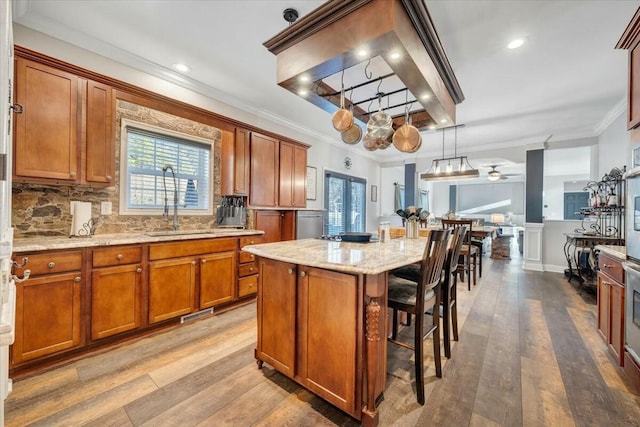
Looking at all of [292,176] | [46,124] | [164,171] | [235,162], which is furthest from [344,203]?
[46,124]

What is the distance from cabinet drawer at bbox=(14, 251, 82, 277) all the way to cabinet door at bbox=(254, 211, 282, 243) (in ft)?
6.68

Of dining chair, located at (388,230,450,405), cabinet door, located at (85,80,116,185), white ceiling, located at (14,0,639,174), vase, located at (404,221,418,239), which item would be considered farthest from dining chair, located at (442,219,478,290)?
cabinet door, located at (85,80,116,185)

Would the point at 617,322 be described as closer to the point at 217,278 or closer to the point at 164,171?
the point at 217,278

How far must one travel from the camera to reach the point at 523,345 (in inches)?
93.5

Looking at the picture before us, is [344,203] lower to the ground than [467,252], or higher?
higher

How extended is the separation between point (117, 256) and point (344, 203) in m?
4.60

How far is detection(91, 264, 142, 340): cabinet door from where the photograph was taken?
85.0 inches

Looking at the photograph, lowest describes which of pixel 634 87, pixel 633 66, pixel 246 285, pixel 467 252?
pixel 246 285

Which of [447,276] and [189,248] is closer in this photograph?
[447,276]

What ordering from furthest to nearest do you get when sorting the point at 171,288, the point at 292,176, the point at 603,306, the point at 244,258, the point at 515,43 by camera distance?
1. the point at 292,176
2. the point at 244,258
3. the point at 171,288
4. the point at 515,43
5. the point at 603,306

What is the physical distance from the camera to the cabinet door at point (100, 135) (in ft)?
7.80

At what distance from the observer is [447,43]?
8.21ft

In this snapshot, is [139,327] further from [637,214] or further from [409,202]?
[409,202]

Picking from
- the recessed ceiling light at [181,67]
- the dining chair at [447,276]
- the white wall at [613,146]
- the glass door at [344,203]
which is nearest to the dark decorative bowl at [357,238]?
the dining chair at [447,276]
